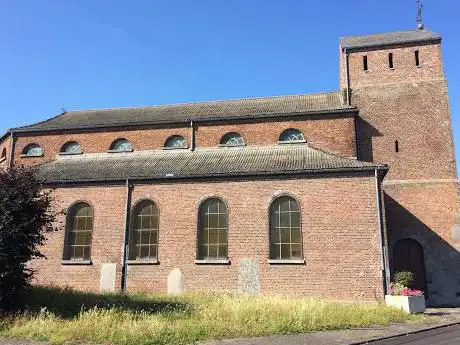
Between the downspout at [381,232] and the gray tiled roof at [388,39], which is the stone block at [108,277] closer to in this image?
the downspout at [381,232]

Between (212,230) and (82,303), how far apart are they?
645cm

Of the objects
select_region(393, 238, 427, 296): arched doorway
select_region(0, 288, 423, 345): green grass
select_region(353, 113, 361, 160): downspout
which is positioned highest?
select_region(353, 113, 361, 160): downspout

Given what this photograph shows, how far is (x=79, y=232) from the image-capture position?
20.0m

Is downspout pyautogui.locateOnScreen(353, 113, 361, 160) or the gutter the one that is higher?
the gutter

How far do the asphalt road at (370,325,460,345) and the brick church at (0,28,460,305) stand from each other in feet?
15.3

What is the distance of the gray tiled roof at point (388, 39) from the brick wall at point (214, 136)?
451cm

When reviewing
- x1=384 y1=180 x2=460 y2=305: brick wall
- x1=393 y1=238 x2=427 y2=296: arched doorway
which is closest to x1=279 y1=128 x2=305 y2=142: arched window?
x1=384 y1=180 x2=460 y2=305: brick wall

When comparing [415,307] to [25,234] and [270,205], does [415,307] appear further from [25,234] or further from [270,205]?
[25,234]

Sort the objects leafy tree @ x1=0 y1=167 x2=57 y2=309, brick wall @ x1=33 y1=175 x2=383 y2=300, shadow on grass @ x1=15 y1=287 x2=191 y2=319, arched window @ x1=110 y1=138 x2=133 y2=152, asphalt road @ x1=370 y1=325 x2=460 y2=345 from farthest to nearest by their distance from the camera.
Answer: arched window @ x1=110 y1=138 x2=133 y2=152, brick wall @ x1=33 y1=175 x2=383 y2=300, shadow on grass @ x1=15 y1=287 x2=191 y2=319, leafy tree @ x1=0 y1=167 x2=57 y2=309, asphalt road @ x1=370 y1=325 x2=460 y2=345

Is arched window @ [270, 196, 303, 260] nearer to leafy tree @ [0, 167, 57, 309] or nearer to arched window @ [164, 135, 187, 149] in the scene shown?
arched window @ [164, 135, 187, 149]

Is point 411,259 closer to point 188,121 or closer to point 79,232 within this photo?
point 188,121

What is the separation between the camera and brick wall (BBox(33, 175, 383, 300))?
55.1 feet

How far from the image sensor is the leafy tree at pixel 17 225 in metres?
11.8

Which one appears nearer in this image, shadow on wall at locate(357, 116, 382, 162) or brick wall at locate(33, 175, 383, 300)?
brick wall at locate(33, 175, 383, 300)
